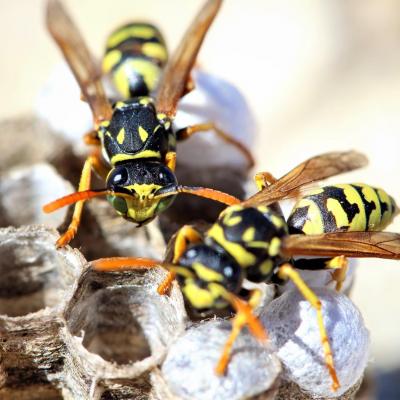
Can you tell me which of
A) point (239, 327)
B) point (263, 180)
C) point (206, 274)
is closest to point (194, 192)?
point (263, 180)

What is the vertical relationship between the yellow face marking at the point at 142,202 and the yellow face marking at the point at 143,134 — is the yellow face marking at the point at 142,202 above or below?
below

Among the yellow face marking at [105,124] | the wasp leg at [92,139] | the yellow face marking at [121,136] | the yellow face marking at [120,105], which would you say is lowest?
the wasp leg at [92,139]

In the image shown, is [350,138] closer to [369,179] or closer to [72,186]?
[369,179]

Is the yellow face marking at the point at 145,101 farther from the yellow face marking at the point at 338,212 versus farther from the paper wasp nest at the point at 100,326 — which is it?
the yellow face marking at the point at 338,212

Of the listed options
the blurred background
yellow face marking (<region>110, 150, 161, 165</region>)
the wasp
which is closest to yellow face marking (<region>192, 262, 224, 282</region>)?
the wasp

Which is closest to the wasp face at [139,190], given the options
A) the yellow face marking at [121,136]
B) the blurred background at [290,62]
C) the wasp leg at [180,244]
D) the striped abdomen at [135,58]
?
the yellow face marking at [121,136]

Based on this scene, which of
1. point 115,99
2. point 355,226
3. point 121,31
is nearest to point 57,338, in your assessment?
point 355,226

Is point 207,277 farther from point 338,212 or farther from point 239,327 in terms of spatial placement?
point 338,212
